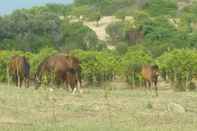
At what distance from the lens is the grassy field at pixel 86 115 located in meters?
15.1

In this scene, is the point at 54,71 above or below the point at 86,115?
above

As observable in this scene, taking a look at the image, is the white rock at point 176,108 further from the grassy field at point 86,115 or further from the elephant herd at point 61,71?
the elephant herd at point 61,71

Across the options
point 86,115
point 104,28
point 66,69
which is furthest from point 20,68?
point 104,28

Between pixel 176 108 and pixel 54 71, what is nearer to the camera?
pixel 176 108

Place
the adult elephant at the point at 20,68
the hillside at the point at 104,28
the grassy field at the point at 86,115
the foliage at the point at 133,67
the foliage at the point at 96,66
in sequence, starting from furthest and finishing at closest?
the hillside at the point at 104,28, the foliage at the point at 96,66, the foliage at the point at 133,67, the adult elephant at the point at 20,68, the grassy field at the point at 86,115

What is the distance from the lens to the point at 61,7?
373 ft

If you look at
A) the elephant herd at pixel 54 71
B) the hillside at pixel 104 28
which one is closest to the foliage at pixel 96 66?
the elephant herd at pixel 54 71

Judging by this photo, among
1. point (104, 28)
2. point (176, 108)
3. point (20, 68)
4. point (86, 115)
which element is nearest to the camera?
point (86, 115)

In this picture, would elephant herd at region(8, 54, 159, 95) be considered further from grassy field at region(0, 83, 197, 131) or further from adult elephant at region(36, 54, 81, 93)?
grassy field at region(0, 83, 197, 131)

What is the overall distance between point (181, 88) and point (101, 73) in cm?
714

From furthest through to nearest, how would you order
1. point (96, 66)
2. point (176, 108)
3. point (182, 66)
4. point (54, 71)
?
point (96, 66) → point (182, 66) → point (54, 71) → point (176, 108)

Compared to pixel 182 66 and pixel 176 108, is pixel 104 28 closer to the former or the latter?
pixel 182 66

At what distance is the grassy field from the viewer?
49.6ft

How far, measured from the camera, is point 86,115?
59.1ft
